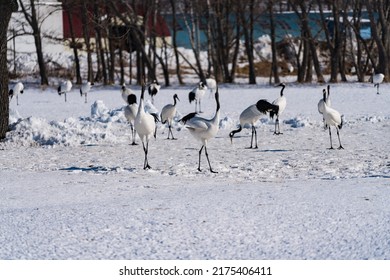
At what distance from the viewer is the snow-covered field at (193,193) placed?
24.0 feet

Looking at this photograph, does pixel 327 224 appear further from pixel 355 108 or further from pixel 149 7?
pixel 149 7

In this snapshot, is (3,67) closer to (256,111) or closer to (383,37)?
(256,111)

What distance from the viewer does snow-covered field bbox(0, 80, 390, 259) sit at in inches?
288

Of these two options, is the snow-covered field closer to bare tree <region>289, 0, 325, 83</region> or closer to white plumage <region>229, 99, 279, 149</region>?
white plumage <region>229, 99, 279, 149</region>

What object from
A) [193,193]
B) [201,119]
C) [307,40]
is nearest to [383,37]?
[307,40]

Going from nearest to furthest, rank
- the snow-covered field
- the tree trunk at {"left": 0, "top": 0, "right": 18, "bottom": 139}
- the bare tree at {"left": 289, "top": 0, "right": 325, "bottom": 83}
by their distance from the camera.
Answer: the snow-covered field < the tree trunk at {"left": 0, "top": 0, "right": 18, "bottom": 139} < the bare tree at {"left": 289, "top": 0, "right": 325, "bottom": 83}

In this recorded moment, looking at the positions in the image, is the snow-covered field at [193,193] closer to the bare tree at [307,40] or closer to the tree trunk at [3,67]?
the tree trunk at [3,67]

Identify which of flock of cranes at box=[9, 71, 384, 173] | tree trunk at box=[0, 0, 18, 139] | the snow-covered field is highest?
tree trunk at box=[0, 0, 18, 139]

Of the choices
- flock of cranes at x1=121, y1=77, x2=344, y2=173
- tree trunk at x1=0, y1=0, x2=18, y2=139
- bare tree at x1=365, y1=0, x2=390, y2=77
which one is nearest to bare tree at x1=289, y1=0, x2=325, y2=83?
bare tree at x1=365, y1=0, x2=390, y2=77

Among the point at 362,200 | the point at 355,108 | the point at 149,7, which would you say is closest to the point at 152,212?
the point at 362,200

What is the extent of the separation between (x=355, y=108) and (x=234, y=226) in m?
15.8

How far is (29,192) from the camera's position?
10.7 metres

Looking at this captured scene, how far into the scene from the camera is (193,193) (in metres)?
10.1

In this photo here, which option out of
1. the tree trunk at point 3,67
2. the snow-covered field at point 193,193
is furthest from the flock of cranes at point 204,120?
the tree trunk at point 3,67
